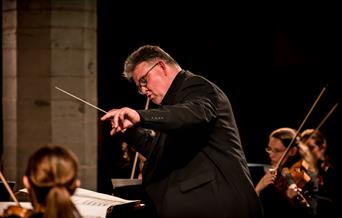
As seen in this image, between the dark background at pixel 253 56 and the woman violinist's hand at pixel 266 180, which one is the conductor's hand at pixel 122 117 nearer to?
the woman violinist's hand at pixel 266 180

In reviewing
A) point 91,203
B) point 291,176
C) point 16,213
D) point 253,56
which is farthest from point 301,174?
point 16,213

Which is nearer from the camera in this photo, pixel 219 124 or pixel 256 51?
pixel 219 124

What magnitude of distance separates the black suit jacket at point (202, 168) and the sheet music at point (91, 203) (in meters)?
0.23

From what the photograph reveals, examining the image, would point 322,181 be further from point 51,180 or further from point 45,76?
A: point 51,180

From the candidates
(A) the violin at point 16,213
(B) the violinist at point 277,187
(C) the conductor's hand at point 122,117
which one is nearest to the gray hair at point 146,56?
(C) the conductor's hand at point 122,117

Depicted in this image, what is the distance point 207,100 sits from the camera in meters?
3.01

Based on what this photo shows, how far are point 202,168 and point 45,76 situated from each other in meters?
3.45

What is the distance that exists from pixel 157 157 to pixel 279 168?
2578 mm

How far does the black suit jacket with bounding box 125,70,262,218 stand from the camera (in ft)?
10.1

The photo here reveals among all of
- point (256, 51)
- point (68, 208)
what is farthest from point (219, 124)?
point (256, 51)

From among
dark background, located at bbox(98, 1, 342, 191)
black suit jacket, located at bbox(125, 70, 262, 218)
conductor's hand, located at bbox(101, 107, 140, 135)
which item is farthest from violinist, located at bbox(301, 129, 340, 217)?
conductor's hand, located at bbox(101, 107, 140, 135)

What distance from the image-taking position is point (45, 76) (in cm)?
616

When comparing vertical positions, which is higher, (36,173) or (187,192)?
(36,173)

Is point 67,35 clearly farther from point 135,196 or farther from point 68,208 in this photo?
point 68,208
